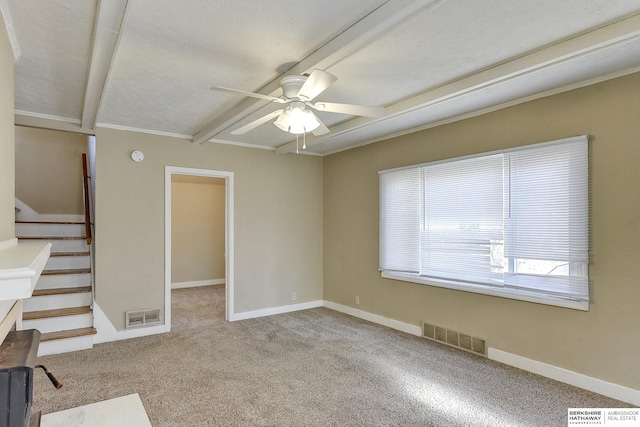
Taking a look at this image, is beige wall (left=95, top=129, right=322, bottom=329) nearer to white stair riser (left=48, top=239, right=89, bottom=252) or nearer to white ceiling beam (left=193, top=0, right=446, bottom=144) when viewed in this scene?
white stair riser (left=48, top=239, right=89, bottom=252)

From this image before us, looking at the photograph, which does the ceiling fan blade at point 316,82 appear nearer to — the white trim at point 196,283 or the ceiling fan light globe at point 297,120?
the ceiling fan light globe at point 297,120

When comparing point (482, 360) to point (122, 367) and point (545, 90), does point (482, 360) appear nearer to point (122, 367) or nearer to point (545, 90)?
point (545, 90)

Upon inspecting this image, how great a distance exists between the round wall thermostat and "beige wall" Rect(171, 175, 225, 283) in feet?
9.47

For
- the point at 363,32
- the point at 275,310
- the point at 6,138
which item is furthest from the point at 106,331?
the point at 363,32

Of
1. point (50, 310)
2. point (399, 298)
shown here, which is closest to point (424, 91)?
point (399, 298)

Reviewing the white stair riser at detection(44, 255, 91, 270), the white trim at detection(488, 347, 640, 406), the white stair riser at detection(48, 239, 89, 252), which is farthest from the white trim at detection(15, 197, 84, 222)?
the white trim at detection(488, 347, 640, 406)

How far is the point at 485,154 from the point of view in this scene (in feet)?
11.3

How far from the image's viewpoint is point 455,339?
12.2 ft

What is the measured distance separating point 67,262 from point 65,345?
1.05 metres

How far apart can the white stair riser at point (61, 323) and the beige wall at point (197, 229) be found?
3.42m

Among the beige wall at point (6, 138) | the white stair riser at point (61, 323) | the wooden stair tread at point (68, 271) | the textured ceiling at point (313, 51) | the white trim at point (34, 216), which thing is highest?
the textured ceiling at point (313, 51)

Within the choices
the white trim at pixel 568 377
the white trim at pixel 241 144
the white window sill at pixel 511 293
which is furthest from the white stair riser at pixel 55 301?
the white trim at pixel 568 377

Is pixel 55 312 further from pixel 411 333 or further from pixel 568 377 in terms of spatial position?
pixel 568 377

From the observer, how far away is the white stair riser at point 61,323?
3.60 meters
